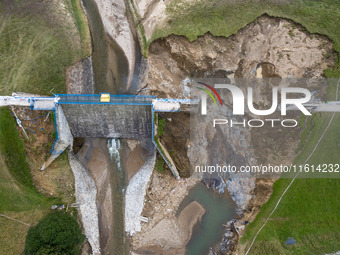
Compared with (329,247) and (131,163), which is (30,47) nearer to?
(131,163)

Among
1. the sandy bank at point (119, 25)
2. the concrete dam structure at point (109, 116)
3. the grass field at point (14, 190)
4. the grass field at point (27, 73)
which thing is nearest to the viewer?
the grass field at point (14, 190)

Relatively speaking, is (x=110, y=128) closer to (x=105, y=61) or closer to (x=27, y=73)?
(x=105, y=61)

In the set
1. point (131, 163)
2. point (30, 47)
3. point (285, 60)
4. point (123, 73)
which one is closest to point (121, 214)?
point (131, 163)

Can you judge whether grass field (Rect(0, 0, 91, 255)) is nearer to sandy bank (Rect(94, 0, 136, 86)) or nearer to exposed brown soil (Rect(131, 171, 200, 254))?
sandy bank (Rect(94, 0, 136, 86))

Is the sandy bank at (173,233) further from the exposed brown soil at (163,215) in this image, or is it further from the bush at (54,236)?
the bush at (54,236)

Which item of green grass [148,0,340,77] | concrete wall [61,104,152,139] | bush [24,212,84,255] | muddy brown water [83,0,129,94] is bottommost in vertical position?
bush [24,212,84,255]

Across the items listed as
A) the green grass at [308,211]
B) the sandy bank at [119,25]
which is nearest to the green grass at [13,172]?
the sandy bank at [119,25]

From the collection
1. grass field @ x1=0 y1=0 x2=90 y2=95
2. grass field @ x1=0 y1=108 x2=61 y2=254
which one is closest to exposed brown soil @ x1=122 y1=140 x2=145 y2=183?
grass field @ x1=0 y1=108 x2=61 y2=254
